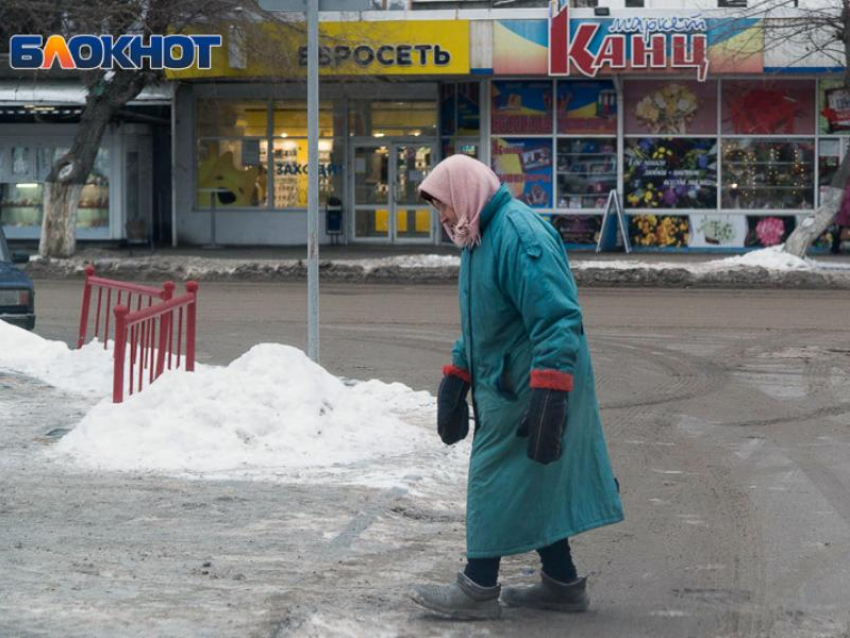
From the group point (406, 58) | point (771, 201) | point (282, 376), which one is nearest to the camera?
point (282, 376)

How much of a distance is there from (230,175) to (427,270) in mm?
8623

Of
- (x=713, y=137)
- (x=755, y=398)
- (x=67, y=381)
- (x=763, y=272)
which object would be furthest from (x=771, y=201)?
(x=67, y=381)

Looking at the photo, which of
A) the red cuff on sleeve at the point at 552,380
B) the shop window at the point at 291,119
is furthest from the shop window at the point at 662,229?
the red cuff on sleeve at the point at 552,380

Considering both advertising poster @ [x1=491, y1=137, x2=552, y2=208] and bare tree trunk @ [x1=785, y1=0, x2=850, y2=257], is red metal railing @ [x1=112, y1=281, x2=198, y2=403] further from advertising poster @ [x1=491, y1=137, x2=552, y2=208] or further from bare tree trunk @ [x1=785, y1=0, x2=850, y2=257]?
advertising poster @ [x1=491, y1=137, x2=552, y2=208]

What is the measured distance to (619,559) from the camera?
6.61 metres

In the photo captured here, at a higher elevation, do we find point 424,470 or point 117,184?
point 117,184

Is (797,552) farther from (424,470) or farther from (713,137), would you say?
(713,137)

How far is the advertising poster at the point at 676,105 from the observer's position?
93.6ft

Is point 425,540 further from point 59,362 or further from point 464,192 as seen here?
point 59,362

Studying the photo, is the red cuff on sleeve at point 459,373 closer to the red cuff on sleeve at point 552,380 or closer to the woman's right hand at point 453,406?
the woman's right hand at point 453,406

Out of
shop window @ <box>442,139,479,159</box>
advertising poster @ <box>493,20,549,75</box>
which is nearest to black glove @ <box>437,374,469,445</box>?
advertising poster @ <box>493,20,549,75</box>

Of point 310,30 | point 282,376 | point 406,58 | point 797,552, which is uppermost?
point 406,58

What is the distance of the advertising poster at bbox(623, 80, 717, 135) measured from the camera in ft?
93.6

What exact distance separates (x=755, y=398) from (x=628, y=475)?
3369mm
